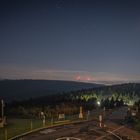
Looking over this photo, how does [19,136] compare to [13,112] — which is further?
[13,112]

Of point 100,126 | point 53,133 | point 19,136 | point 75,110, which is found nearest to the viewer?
point 19,136

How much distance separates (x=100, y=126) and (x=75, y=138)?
32.3 feet

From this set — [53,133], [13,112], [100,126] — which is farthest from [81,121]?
[13,112]

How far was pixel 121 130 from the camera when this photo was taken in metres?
38.5

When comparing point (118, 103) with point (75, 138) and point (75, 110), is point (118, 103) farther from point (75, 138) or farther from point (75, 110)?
point (75, 138)

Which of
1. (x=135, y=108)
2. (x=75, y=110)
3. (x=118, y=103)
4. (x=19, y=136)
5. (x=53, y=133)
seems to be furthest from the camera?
(x=118, y=103)

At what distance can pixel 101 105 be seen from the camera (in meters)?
80.1

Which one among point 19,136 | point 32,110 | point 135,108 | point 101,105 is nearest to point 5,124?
point 19,136

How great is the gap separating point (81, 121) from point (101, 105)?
35.9m

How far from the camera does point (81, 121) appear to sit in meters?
44.9

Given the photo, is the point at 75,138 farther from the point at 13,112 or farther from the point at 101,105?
the point at 101,105

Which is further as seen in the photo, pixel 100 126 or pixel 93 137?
pixel 100 126

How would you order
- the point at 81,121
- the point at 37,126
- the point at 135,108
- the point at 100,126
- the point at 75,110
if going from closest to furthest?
the point at 37,126, the point at 100,126, the point at 81,121, the point at 135,108, the point at 75,110

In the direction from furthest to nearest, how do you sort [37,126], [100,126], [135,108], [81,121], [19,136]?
[135,108] < [81,121] < [100,126] < [37,126] < [19,136]
